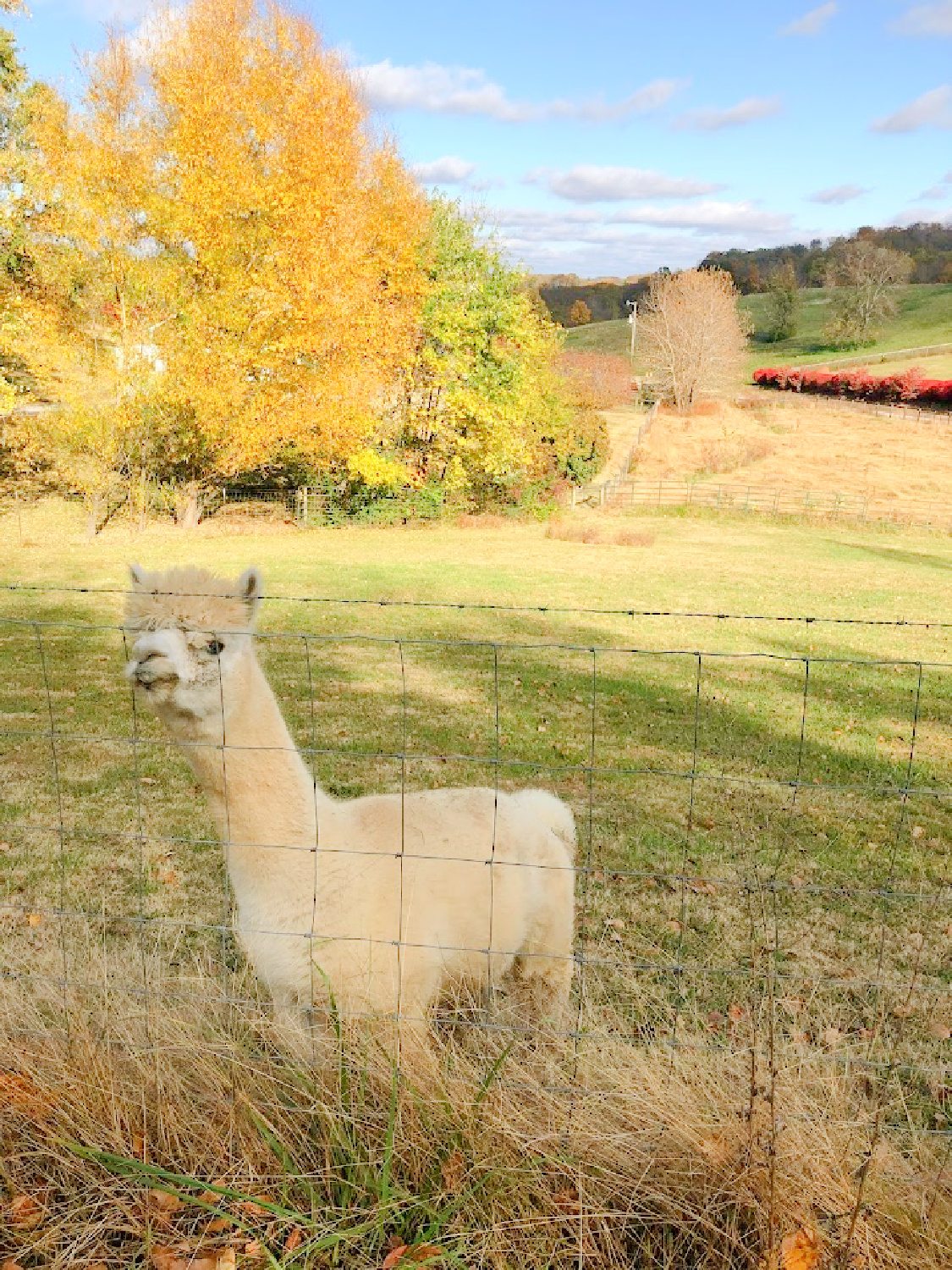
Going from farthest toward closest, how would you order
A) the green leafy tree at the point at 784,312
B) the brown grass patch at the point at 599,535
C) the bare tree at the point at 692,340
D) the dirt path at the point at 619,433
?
the green leafy tree at the point at 784,312
the bare tree at the point at 692,340
the dirt path at the point at 619,433
the brown grass patch at the point at 599,535

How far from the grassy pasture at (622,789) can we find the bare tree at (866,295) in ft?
265

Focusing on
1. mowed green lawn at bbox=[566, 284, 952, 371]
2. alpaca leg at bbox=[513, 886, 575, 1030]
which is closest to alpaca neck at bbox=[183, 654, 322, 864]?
alpaca leg at bbox=[513, 886, 575, 1030]

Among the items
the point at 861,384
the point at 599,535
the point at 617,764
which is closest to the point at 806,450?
the point at 861,384

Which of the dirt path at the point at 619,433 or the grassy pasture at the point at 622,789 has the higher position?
the dirt path at the point at 619,433

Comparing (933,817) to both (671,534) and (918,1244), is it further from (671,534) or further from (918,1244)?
(671,534)

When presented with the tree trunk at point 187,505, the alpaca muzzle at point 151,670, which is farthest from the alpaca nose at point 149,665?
the tree trunk at point 187,505

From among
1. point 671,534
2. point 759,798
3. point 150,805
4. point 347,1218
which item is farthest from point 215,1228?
point 671,534

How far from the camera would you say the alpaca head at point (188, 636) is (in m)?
3.14

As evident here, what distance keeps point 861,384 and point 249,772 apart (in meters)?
75.9

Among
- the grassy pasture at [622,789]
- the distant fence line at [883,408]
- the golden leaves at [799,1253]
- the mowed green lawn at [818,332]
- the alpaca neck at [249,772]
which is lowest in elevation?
the grassy pasture at [622,789]

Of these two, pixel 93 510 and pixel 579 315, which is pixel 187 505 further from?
pixel 579 315

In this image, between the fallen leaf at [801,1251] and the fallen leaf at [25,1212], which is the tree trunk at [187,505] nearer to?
the fallen leaf at [25,1212]

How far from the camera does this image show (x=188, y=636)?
3217 mm

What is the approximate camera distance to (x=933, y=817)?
7773mm
